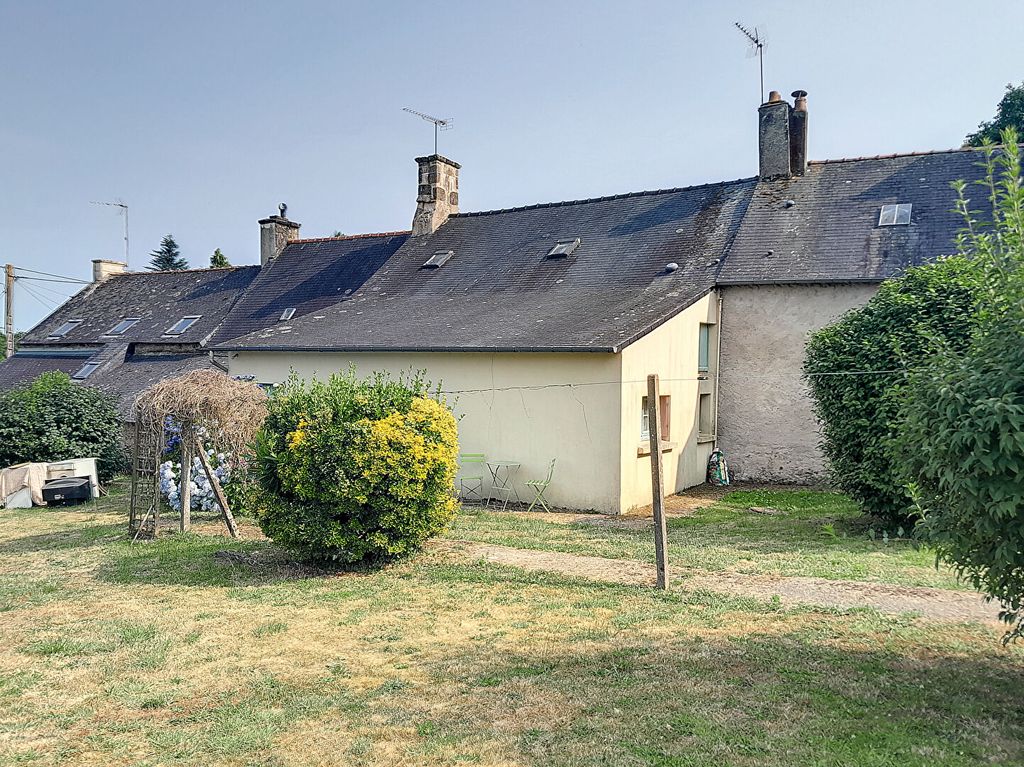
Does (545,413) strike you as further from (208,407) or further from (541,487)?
(208,407)

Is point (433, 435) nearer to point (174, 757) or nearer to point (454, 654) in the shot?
point (454, 654)

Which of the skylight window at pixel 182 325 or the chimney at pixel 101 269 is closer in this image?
the skylight window at pixel 182 325

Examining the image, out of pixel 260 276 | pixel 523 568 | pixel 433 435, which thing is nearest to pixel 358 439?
pixel 433 435

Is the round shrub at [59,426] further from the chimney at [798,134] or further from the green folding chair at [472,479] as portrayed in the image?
the chimney at [798,134]

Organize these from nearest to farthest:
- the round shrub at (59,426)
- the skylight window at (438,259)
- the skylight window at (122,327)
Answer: the round shrub at (59,426)
the skylight window at (438,259)
the skylight window at (122,327)

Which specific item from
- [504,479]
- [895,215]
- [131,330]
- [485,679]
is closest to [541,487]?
[504,479]

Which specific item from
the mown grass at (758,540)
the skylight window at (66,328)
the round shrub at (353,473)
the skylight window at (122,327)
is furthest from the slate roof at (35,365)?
the round shrub at (353,473)

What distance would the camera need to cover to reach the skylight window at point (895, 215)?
53.5ft

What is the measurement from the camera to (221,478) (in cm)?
1402

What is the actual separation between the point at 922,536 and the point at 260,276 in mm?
24801

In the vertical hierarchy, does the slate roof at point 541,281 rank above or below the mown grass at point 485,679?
above

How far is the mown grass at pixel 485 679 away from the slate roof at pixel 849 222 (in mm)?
9919

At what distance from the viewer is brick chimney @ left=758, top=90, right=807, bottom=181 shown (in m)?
18.4

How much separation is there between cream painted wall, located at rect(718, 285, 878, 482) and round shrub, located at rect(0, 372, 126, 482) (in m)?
14.2
